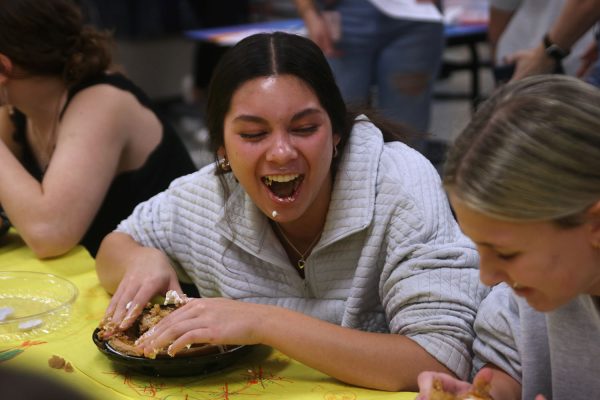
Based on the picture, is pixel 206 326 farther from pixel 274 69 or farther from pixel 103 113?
pixel 103 113

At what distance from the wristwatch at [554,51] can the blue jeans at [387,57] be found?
0.77 meters

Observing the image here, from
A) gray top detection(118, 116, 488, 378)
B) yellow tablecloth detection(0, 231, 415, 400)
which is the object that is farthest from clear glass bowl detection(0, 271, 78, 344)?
gray top detection(118, 116, 488, 378)

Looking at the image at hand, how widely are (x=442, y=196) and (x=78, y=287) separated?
0.97 meters

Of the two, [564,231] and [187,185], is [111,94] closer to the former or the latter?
[187,185]

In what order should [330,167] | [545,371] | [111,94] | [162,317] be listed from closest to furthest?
[545,371] → [162,317] → [330,167] → [111,94]

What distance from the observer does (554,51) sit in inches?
115

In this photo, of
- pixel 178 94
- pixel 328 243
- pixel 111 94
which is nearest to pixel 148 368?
pixel 328 243

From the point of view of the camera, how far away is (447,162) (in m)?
1.39

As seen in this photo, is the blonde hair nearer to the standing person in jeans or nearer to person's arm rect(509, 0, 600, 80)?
person's arm rect(509, 0, 600, 80)

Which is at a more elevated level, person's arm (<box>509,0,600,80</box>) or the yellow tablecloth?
person's arm (<box>509,0,600,80</box>)

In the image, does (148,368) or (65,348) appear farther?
(65,348)

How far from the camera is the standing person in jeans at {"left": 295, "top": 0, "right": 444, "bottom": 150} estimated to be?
358 centimetres

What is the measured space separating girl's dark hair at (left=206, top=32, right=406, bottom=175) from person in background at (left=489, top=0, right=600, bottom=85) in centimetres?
102

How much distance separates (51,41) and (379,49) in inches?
60.0
